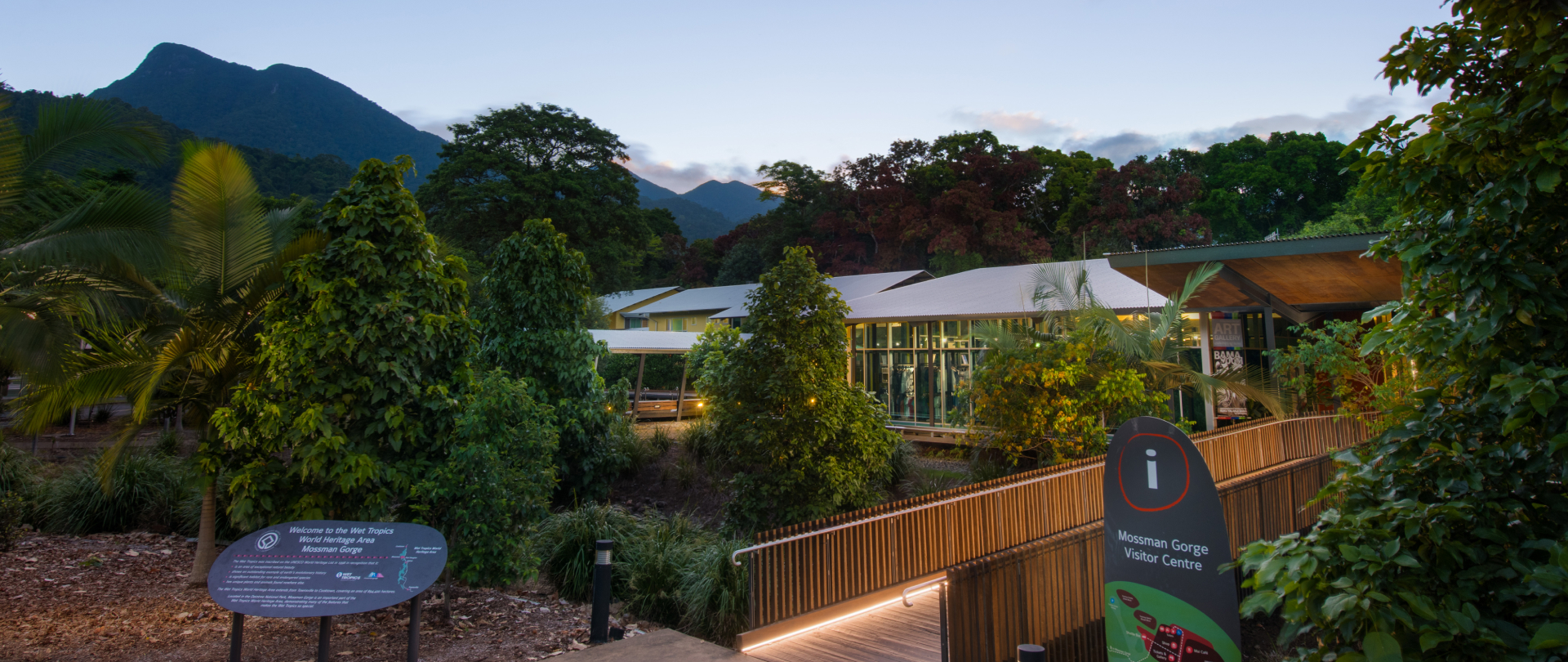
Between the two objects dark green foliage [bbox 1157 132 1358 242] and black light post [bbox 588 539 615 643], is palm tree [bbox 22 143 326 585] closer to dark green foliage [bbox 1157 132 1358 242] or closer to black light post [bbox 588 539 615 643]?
black light post [bbox 588 539 615 643]

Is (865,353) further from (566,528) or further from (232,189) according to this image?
(232,189)

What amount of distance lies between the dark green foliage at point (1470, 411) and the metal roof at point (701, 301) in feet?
120

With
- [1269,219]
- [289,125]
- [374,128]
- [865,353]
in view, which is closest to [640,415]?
[865,353]

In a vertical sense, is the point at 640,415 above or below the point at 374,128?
below

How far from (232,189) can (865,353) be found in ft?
46.2

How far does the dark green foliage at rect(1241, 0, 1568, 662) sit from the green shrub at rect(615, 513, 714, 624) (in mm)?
6320

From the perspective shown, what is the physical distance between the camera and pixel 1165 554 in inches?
166

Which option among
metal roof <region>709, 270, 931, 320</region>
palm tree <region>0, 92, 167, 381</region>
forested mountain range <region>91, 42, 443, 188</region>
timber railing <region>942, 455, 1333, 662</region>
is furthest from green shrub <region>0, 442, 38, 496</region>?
forested mountain range <region>91, 42, 443, 188</region>

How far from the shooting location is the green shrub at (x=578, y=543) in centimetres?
868

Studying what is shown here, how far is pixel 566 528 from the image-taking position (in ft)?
31.4

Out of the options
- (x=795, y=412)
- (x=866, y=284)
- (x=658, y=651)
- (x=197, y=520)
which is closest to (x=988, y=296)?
(x=795, y=412)

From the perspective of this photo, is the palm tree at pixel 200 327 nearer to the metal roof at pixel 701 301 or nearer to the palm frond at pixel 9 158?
the palm frond at pixel 9 158

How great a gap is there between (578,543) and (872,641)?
4.22 meters

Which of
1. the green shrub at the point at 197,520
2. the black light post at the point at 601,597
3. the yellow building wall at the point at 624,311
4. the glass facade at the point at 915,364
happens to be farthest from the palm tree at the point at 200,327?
the yellow building wall at the point at 624,311
